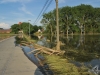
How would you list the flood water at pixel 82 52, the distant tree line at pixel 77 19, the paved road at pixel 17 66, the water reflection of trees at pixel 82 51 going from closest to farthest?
the paved road at pixel 17 66 < the flood water at pixel 82 52 < the water reflection of trees at pixel 82 51 < the distant tree line at pixel 77 19

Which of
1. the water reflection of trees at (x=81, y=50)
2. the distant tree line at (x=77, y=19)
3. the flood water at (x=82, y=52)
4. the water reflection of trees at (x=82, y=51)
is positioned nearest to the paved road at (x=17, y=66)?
the flood water at (x=82, y=52)

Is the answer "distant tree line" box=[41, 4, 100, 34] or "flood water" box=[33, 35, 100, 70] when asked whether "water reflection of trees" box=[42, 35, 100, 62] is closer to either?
"flood water" box=[33, 35, 100, 70]

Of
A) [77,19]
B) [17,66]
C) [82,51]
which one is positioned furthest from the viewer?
[77,19]

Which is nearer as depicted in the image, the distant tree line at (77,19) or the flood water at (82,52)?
the flood water at (82,52)

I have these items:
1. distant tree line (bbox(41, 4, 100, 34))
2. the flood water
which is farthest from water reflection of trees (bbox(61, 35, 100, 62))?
distant tree line (bbox(41, 4, 100, 34))

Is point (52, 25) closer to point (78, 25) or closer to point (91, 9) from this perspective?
point (78, 25)

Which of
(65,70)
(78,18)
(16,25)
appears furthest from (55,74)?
(16,25)

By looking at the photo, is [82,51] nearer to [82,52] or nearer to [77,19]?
[82,52]

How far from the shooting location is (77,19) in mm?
104000

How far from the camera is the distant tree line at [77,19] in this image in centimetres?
10350

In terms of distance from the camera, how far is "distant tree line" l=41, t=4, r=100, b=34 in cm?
10350

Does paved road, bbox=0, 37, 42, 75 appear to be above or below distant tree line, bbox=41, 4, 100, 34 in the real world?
below

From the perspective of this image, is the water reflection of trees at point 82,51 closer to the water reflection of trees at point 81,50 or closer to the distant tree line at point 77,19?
the water reflection of trees at point 81,50

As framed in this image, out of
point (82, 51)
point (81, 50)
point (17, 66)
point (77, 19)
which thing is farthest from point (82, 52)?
point (77, 19)
